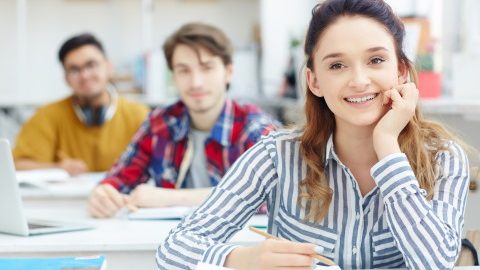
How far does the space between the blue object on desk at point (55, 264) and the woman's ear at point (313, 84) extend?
57 cm

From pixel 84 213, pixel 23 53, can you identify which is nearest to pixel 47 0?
pixel 23 53

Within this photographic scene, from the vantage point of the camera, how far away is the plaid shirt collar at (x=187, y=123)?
8.25ft

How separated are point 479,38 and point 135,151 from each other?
1.45 m

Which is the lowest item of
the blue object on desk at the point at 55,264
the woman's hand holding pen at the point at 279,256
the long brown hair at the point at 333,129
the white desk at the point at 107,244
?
the white desk at the point at 107,244

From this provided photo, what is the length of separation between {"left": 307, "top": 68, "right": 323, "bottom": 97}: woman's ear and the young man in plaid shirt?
84cm

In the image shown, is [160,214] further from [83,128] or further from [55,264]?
[83,128]

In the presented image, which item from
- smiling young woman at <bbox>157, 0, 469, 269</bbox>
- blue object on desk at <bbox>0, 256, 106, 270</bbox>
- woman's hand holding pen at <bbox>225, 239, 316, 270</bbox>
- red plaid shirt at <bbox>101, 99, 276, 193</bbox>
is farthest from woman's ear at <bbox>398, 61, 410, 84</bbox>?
red plaid shirt at <bbox>101, 99, 276, 193</bbox>

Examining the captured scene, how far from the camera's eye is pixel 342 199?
62.6 inches

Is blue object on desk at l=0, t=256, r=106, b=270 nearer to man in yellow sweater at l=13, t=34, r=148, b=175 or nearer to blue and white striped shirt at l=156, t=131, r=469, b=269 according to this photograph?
blue and white striped shirt at l=156, t=131, r=469, b=269

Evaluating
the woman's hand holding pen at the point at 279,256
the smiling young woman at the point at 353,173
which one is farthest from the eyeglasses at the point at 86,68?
the woman's hand holding pen at the point at 279,256

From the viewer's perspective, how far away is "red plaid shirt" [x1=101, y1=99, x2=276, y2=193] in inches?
99.0

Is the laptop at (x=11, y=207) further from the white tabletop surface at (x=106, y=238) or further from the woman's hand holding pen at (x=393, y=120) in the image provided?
the woman's hand holding pen at (x=393, y=120)

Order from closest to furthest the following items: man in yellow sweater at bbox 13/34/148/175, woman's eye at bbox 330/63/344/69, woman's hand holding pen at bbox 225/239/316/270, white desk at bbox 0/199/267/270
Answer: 1. woman's hand holding pen at bbox 225/239/316/270
2. woman's eye at bbox 330/63/344/69
3. white desk at bbox 0/199/267/270
4. man in yellow sweater at bbox 13/34/148/175

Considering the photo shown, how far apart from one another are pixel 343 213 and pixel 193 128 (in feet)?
3.68
